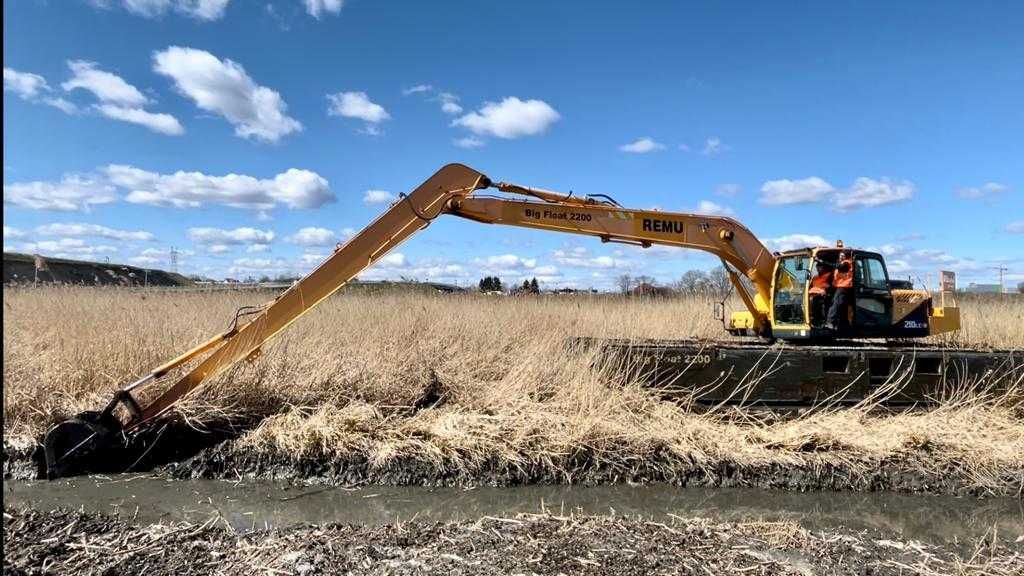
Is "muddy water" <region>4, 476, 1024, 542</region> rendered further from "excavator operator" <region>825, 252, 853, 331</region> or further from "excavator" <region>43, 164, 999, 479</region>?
"excavator operator" <region>825, 252, 853, 331</region>

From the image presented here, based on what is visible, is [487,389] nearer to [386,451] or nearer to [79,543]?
[386,451]

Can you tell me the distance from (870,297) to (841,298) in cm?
51

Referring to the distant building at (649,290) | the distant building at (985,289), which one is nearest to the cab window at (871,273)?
the distant building at (649,290)

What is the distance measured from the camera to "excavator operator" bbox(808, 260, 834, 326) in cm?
811

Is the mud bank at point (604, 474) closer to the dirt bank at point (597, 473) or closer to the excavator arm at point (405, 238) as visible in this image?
the dirt bank at point (597, 473)

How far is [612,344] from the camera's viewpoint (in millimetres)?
7664

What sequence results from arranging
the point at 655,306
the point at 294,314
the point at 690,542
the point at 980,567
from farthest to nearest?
the point at 655,306
the point at 294,314
the point at 690,542
the point at 980,567

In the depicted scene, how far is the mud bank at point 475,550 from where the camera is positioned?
3.71 meters

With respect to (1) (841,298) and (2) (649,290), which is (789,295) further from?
(2) (649,290)

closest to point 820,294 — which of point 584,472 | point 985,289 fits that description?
point 584,472

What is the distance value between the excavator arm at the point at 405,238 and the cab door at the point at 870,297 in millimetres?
1074

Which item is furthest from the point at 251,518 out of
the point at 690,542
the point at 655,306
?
the point at 655,306

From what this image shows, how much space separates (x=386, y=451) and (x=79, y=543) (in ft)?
8.61

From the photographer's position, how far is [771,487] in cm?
598
